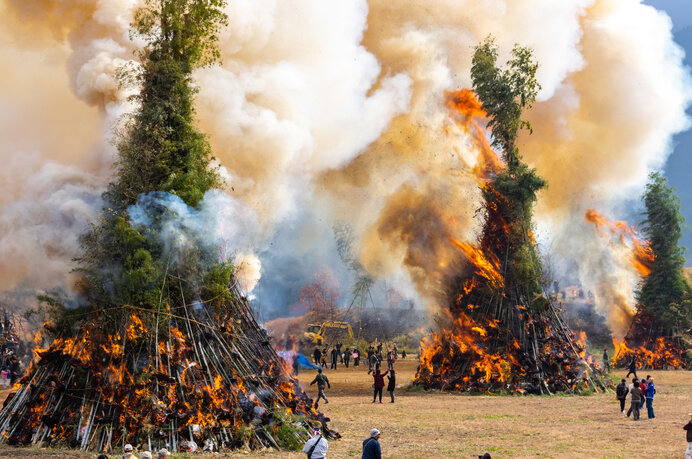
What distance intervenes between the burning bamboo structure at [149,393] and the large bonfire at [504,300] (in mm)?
14573

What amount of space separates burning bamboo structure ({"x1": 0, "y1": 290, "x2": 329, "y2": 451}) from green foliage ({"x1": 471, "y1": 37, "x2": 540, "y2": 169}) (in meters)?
19.9

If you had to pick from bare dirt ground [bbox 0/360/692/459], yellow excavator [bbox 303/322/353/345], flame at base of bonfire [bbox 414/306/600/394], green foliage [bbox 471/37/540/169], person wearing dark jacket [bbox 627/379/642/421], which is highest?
green foliage [bbox 471/37/540/169]

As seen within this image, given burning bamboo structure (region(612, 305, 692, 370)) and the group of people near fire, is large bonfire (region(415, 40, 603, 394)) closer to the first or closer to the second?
the group of people near fire

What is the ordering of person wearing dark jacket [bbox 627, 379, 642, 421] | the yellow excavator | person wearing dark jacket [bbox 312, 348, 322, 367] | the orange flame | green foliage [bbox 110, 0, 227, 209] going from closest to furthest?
1. green foliage [bbox 110, 0, 227, 209]
2. person wearing dark jacket [bbox 627, 379, 642, 421]
3. person wearing dark jacket [bbox 312, 348, 322, 367]
4. the orange flame
5. the yellow excavator

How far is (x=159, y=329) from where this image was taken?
48.2 feet

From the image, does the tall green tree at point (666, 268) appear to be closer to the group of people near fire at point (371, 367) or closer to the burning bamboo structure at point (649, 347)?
the burning bamboo structure at point (649, 347)

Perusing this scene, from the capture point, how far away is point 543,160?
1526 inches

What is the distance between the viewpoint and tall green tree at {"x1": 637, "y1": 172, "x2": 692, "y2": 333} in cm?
4475

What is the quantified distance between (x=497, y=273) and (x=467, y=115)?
8.77 metres

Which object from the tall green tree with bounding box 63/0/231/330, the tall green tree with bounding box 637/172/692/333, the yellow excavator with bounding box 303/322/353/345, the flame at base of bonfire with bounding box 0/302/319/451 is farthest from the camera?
the yellow excavator with bounding box 303/322/353/345

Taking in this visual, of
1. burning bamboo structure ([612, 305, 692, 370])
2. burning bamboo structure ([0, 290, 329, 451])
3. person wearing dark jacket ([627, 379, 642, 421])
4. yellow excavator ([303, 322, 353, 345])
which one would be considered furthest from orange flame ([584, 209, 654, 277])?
burning bamboo structure ([0, 290, 329, 451])

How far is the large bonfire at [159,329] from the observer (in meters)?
13.8

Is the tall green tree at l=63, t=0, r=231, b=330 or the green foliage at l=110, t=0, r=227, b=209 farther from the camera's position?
the green foliage at l=110, t=0, r=227, b=209

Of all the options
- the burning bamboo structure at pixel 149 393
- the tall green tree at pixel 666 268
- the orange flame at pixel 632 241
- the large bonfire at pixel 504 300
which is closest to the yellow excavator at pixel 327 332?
the orange flame at pixel 632 241
